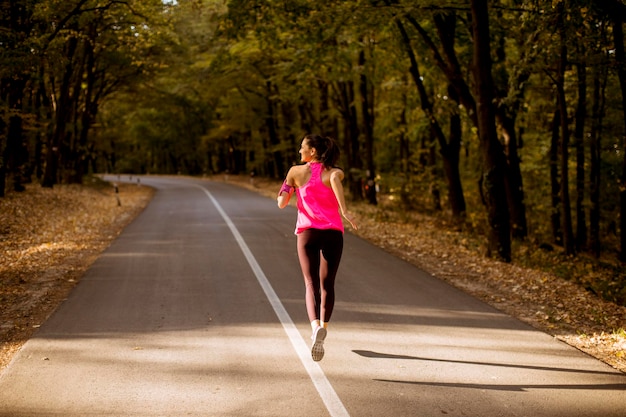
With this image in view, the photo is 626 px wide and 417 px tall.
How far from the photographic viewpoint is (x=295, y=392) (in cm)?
520

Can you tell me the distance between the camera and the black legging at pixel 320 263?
19.8 feet

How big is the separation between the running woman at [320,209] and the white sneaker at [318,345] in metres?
0.03

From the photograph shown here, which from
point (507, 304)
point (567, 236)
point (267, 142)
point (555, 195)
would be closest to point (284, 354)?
point (507, 304)

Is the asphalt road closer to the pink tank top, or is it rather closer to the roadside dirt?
the roadside dirt

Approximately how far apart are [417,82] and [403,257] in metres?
9.17

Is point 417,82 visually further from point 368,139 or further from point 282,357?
point 282,357

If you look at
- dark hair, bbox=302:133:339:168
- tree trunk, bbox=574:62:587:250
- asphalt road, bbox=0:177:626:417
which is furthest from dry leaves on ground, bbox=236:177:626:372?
tree trunk, bbox=574:62:587:250

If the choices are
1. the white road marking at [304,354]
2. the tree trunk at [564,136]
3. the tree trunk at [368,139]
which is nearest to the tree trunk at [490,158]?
the tree trunk at [564,136]

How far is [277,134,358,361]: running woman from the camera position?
19.8ft

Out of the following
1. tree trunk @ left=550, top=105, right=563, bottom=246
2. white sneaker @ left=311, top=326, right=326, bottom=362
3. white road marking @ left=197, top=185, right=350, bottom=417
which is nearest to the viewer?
white road marking @ left=197, top=185, right=350, bottom=417

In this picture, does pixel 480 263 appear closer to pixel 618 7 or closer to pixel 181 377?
pixel 618 7

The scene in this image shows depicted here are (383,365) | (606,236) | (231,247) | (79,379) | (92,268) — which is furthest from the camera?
(606,236)

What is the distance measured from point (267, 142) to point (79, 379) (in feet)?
151

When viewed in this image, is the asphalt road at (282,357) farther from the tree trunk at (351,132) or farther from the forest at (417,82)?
the tree trunk at (351,132)
